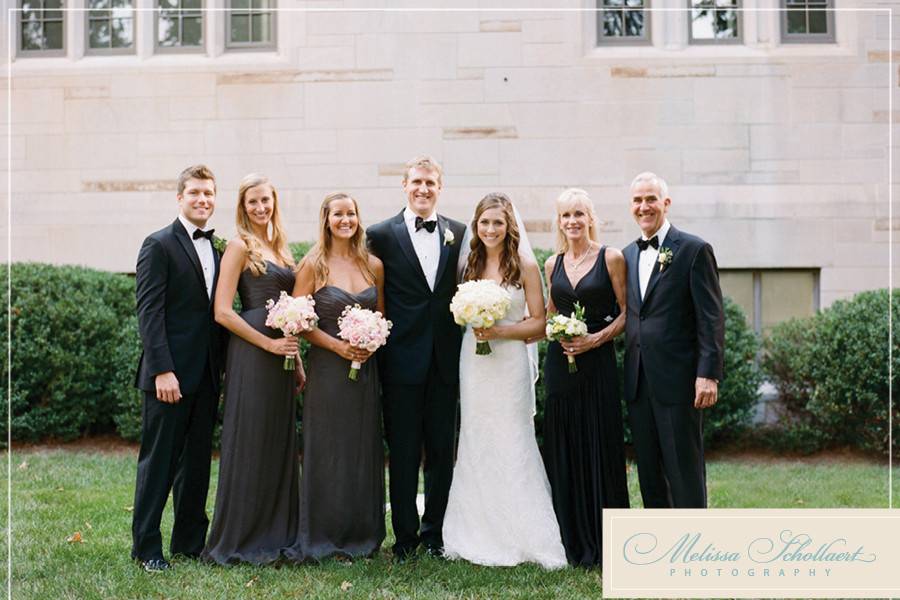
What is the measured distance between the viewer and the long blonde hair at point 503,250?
6094 mm

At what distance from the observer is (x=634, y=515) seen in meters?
4.56

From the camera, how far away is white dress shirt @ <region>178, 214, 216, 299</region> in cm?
600

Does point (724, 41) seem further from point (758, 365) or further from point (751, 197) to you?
point (758, 365)

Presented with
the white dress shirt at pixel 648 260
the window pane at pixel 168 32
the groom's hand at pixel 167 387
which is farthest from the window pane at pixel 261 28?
the white dress shirt at pixel 648 260

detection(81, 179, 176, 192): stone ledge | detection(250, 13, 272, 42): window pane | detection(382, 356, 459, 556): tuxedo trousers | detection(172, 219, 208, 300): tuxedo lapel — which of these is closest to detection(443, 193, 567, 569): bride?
detection(382, 356, 459, 556): tuxedo trousers

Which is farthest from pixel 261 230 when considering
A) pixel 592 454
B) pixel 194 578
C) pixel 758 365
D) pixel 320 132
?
pixel 758 365

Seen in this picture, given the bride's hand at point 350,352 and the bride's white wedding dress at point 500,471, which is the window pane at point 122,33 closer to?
the bride's hand at point 350,352

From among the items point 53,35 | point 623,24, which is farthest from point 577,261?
point 53,35

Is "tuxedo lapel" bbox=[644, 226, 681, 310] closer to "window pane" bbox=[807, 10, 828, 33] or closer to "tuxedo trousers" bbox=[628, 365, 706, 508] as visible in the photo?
"tuxedo trousers" bbox=[628, 365, 706, 508]

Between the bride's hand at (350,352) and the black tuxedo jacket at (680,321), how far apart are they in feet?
5.77

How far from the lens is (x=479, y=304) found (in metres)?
5.73

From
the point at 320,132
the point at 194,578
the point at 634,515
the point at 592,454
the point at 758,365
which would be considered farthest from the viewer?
the point at 320,132

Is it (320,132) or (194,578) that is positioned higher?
(320,132)

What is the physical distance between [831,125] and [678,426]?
7.65 metres
